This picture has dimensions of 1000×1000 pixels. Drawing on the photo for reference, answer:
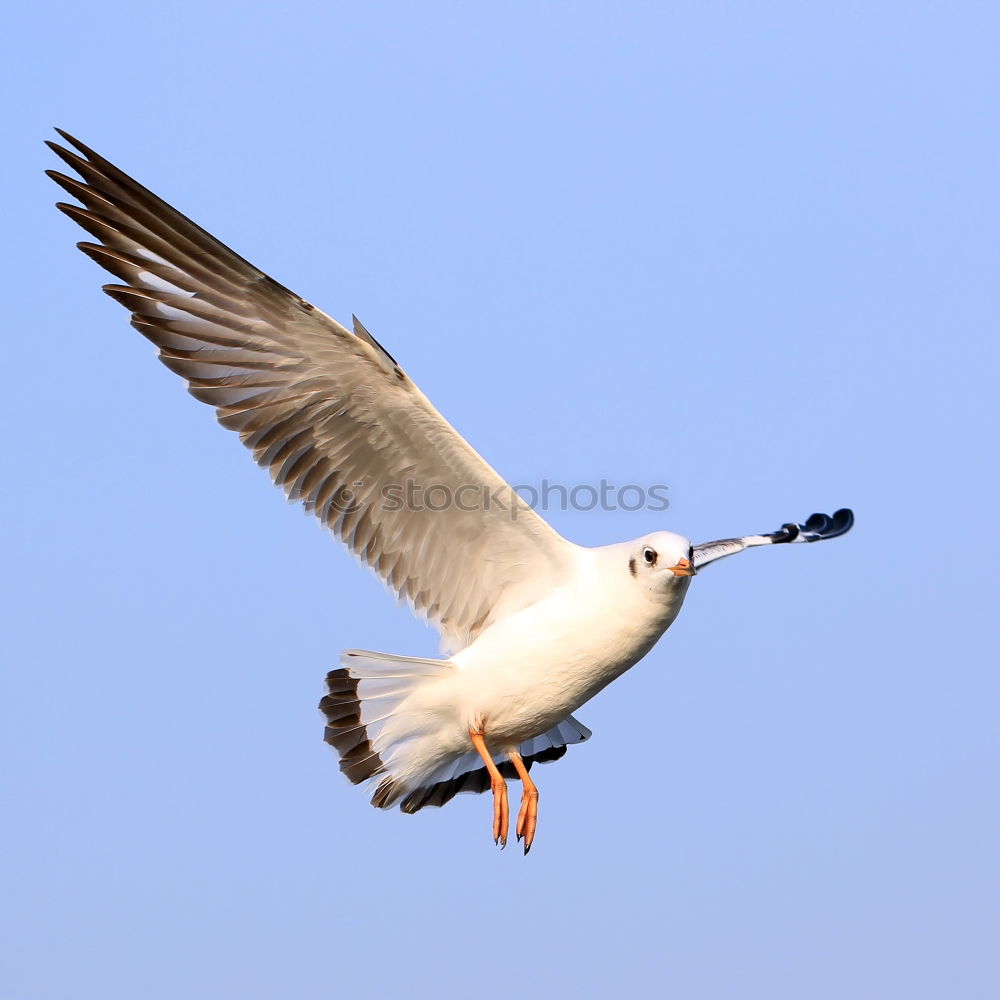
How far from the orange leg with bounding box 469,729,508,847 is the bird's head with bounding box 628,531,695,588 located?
4.30ft

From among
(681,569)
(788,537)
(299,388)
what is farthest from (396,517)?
(788,537)

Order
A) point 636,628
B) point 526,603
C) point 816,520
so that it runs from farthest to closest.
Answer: point 816,520 < point 526,603 < point 636,628

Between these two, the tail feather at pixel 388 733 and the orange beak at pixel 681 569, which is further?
the tail feather at pixel 388 733

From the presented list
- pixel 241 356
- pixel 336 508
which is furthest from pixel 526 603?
pixel 241 356

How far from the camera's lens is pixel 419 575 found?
8.80 metres

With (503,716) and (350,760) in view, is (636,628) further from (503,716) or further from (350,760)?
(350,760)

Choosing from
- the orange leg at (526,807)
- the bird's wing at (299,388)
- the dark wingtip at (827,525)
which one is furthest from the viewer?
the dark wingtip at (827,525)

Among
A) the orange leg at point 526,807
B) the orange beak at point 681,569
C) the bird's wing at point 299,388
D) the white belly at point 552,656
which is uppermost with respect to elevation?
the bird's wing at point 299,388

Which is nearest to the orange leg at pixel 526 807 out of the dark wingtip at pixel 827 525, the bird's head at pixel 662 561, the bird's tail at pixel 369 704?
the bird's tail at pixel 369 704

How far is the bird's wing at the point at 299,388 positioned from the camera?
808cm

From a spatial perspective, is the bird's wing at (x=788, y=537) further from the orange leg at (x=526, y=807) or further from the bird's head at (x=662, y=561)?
the orange leg at (x=526, y=807)

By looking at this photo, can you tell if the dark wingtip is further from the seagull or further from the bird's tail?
the bird's tail

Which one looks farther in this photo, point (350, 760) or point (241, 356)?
point (350, 760)

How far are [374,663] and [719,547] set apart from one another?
200 centimetres
